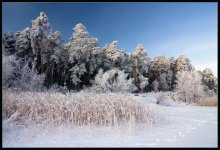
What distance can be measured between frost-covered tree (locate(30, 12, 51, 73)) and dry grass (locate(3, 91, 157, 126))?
18.6 m

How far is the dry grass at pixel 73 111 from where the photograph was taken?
6.24 m

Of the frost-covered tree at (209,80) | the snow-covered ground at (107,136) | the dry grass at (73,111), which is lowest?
the snow-covered ground at (107,136)

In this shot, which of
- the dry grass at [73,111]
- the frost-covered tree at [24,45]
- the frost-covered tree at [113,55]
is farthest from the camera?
the frost-covered tree at [113,55]

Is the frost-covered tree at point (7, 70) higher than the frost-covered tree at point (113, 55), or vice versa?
the frost-covered tree at point (113, 55)

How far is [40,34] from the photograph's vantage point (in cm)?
2573

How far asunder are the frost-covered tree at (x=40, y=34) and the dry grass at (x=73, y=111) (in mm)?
18614

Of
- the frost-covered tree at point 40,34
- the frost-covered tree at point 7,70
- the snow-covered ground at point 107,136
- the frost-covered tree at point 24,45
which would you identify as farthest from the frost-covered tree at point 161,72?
the snow-covered ground at point 107,136

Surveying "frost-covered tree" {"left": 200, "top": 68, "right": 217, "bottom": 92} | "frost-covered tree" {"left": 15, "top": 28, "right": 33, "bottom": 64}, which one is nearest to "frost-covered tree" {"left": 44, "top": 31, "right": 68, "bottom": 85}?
"frost-covered tree" {"left": 15, "top": 28, "right": 33, "bottom": 64}

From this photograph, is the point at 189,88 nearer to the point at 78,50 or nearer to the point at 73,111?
the point at 78,50

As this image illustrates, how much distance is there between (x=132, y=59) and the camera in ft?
116

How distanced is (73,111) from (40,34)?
805 inches

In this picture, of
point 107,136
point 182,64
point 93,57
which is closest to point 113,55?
Answer: point 93,57

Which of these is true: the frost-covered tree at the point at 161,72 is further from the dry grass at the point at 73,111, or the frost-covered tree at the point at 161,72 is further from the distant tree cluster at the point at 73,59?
the dry grass at the point at 73,111

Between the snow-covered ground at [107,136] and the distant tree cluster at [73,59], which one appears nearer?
the snow-covered ground at [107,136]
